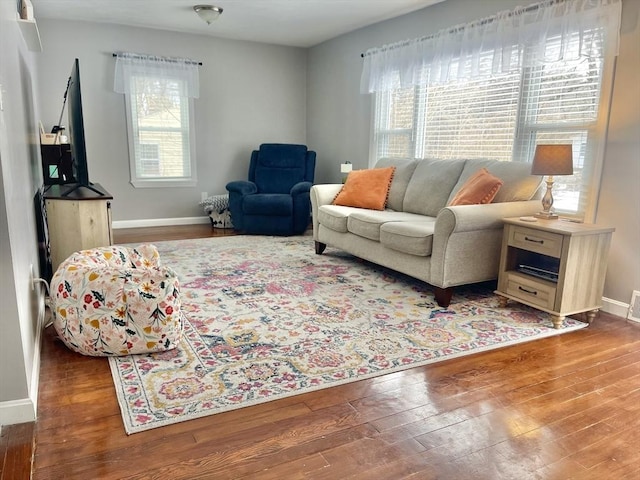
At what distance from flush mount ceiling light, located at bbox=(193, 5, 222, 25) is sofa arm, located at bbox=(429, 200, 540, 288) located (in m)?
3.09

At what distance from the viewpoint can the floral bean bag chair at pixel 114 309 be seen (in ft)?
7.41

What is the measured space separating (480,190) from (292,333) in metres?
1.70

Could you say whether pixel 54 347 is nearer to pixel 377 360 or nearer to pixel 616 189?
pixel 377 360

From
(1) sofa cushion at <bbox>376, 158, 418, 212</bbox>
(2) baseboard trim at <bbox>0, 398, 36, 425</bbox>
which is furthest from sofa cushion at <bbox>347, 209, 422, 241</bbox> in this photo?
(2) baseboard trim at <bbox>0, 398, 36, 425</bbox>

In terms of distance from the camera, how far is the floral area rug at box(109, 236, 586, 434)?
80.7 inches

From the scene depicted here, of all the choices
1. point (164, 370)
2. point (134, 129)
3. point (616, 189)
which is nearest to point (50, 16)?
point (134, 129)

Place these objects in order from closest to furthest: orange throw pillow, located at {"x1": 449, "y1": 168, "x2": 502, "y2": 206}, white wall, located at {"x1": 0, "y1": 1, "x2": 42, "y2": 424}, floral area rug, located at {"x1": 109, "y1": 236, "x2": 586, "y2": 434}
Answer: white wall, located at {"x1": 0, "y1": 1, "x2": 42, "y2": 424} < floral area rug, located at {"x1": 109, "y1": 236, "x2": 586, "y2": 434} < orange throw pillow, located at {"x1": 449, "y1": 168, "x2": 502, "y2": 206}

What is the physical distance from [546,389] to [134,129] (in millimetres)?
5199

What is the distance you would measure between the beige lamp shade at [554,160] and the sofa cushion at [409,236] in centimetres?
79

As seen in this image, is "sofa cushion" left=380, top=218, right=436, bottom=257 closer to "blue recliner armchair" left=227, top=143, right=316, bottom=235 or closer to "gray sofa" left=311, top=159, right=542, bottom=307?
"gray sofa" left=311, top=159, right=542, bottom=307

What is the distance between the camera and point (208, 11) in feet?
14.9

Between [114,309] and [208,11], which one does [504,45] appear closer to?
[208,11]

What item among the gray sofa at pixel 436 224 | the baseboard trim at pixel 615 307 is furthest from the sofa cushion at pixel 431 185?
the baseboard trim at pixel 615 307

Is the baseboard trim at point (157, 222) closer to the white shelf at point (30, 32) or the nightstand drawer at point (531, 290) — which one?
the white shelf at point (30, 32)
